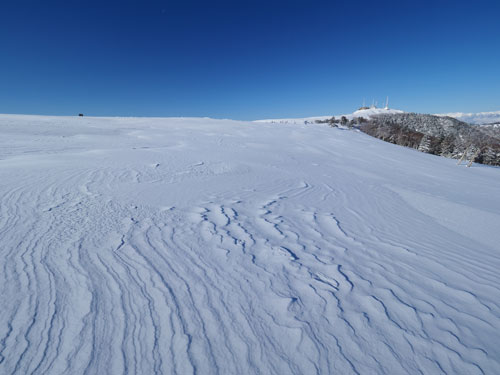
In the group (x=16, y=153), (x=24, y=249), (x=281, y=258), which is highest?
(x=16, y=153)

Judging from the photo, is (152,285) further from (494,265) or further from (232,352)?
(494,265)

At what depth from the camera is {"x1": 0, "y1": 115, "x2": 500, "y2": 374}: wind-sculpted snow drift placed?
1.56 metres

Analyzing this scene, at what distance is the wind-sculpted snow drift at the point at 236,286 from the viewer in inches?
61.3

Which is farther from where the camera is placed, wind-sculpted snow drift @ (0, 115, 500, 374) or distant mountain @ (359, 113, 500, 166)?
distant mountain @ (359, 113, 500, 166)

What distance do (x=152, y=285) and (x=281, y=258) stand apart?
58.6 inches

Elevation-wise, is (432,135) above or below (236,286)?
below

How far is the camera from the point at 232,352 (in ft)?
5.19

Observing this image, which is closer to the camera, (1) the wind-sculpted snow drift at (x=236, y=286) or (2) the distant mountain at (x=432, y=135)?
(1) the wind-sculpted snow drift at (x=236, y=286)

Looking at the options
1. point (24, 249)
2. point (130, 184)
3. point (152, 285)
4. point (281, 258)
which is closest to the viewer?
point (152, 285)

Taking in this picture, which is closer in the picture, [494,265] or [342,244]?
[494,265]

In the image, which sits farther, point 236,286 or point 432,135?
point 432,135

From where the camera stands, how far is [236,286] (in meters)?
2.23

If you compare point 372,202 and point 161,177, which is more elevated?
point 161,177

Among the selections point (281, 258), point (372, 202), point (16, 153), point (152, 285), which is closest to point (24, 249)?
point (152, 285)
